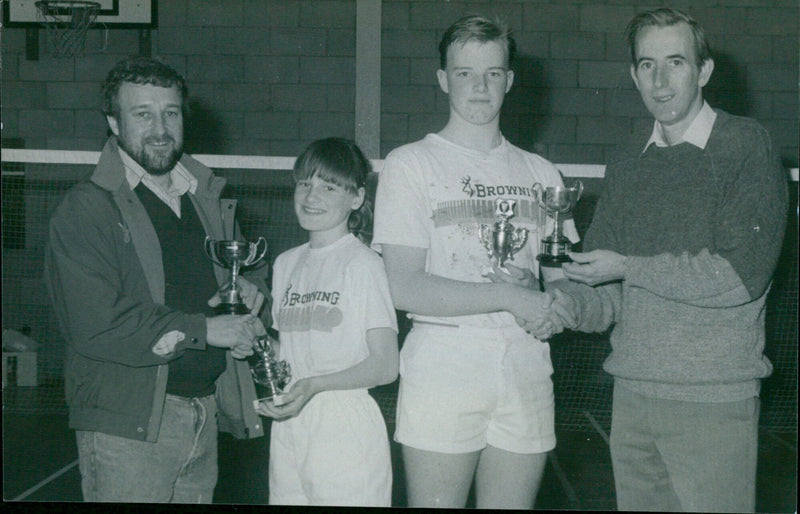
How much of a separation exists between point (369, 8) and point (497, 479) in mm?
3605

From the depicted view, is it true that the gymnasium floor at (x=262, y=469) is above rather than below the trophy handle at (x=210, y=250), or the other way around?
below

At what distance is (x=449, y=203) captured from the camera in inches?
83.1

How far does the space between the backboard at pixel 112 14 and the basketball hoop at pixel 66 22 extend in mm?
43

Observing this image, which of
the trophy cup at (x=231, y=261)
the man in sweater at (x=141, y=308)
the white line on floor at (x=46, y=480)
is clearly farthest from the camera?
the white line on floor at (x=46, y=480)

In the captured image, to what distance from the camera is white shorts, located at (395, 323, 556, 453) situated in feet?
6.73

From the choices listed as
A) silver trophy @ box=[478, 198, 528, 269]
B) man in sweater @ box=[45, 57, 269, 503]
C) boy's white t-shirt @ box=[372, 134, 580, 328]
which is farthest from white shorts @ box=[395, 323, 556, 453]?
man in sweater @ box=[45, 57, 269, 503]

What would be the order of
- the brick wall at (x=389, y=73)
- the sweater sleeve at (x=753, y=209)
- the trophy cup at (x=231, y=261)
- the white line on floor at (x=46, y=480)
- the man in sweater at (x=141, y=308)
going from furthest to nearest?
the brick wall at (x=389, y=73) → the white line on floor at (x=46, y=480) → the trophy cup at (x=231, y=261) → the man in sweater at (x=141, y=308) → the sweater sleeve at (x=753, y=209)

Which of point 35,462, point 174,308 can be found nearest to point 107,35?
point 35,462

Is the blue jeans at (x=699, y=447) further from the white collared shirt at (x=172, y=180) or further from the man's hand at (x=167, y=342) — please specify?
the white collared shirt at (x=172, y=180)

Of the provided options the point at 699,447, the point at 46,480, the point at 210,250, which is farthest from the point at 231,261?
the point at 46,480

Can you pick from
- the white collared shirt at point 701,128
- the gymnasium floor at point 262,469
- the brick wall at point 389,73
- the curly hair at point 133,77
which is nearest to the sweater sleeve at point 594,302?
the white collared shirt at point 701,128

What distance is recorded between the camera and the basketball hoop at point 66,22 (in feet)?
18.3

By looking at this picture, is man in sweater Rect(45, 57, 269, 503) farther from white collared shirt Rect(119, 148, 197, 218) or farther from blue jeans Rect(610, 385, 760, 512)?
blue jeans Rect(610, 385, 760, 512)

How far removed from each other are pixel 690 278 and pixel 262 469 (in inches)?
114
